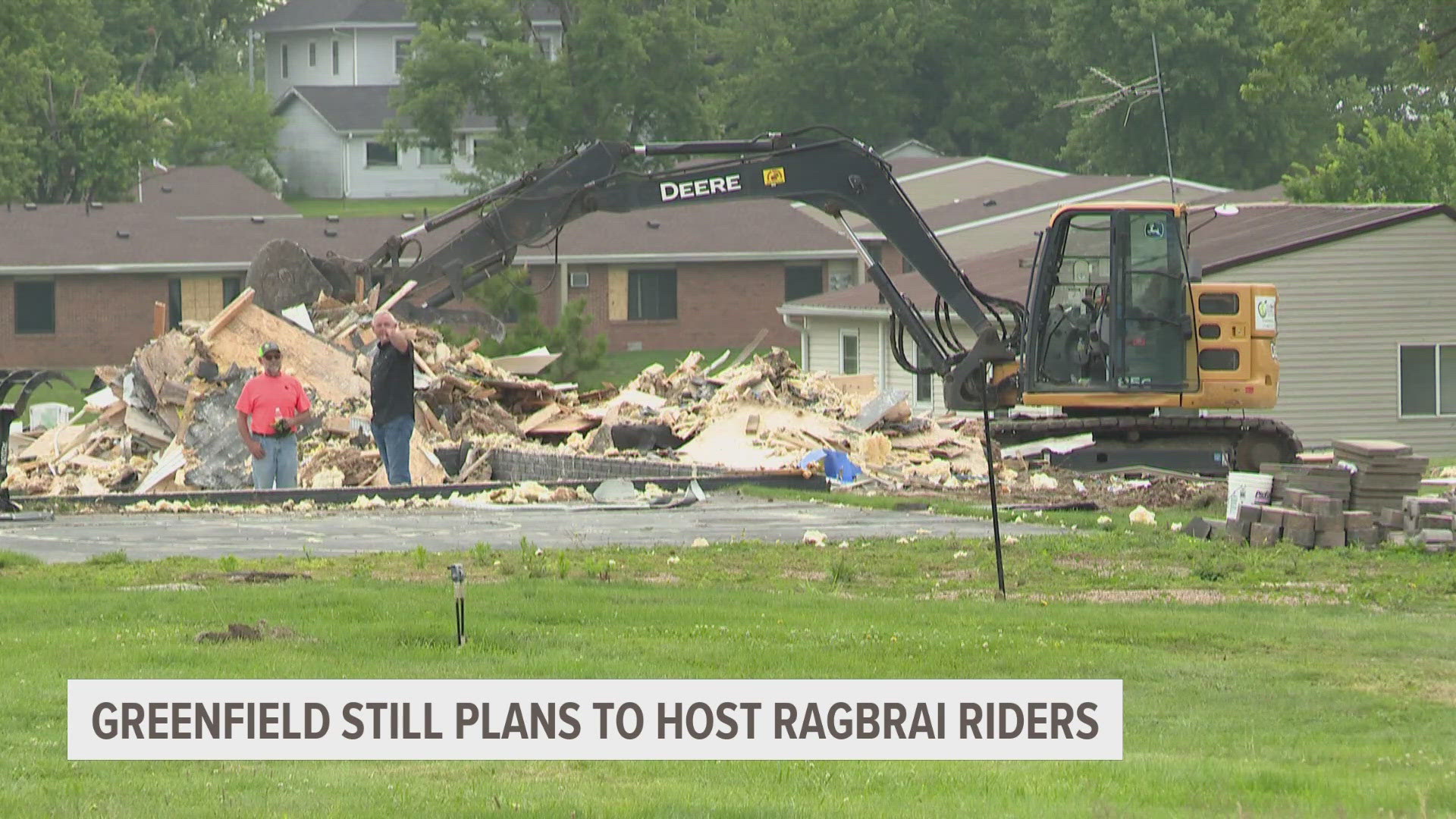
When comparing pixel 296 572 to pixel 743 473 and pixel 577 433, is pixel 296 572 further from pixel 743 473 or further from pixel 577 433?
pixel 577 433

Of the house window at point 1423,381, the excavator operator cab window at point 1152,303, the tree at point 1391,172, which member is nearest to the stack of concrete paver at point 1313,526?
the excavator operator cab window at point 1152,303

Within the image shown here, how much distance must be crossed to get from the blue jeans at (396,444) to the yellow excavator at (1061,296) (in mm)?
3088

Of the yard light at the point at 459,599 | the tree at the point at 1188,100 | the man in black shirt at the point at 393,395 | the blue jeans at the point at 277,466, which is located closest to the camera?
the yard light at the point at 459,599

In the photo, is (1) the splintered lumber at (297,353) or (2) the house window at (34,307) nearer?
(1) the splintered lumber at (297,353)

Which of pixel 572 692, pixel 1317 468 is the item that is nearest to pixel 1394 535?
pixel 1317 468

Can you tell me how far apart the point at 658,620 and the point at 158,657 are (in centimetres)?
291

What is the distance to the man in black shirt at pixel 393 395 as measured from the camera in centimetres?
2156

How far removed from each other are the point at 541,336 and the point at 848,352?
6.82m

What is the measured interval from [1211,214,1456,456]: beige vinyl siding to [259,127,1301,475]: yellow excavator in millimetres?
6757

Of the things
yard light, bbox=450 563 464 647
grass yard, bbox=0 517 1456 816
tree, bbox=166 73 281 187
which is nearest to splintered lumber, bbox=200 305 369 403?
grass yard, bbox=0 517 1456 816

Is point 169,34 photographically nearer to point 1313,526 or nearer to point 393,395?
point 393,395

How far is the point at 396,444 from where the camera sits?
2267cm

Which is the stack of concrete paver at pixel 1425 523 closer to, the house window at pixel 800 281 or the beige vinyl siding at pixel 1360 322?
the beige vinyl siding at pixel 1360 322
